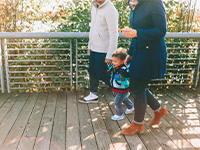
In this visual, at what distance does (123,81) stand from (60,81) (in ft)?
5.48

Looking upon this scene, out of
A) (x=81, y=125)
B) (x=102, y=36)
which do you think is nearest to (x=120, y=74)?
(x=102, y=36)

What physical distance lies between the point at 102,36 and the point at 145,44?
3.31 feet

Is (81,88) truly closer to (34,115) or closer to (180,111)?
(34,115)

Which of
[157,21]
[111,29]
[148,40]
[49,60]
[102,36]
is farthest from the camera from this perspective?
[49,60]

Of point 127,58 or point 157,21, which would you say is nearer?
point 157,21

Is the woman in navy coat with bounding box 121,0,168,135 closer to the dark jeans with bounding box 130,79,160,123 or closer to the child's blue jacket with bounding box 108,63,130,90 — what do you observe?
the dark jeans with bounding box 130,79,160,123

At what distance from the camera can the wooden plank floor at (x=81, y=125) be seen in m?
2.37

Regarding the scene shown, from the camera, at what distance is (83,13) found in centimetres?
397

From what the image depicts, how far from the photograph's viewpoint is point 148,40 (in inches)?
87.2

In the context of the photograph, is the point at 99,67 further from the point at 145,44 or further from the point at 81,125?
the point at 145,44

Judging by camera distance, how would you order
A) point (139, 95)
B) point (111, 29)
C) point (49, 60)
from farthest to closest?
point (49, 60), point (111, 29), point (139, 95)

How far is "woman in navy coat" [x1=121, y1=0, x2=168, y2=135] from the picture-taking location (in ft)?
6.86

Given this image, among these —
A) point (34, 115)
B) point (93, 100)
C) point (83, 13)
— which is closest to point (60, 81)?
point (93, 100)

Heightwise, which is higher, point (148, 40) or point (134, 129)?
point (148, 40)
